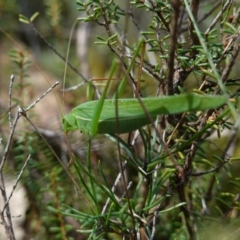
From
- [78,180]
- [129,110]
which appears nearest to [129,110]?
[129,110]

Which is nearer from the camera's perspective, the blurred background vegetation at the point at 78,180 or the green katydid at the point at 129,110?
the green katydid at the point at 129,110

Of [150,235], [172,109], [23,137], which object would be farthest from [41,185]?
[172,109]

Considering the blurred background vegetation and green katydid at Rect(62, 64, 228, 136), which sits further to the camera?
the blurred background vegetation

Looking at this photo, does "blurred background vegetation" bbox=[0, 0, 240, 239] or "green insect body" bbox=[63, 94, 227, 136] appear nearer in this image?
"green insect body" bbox=[63, 94, 227, 136]

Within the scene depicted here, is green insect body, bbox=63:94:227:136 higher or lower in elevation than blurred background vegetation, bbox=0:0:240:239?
higher

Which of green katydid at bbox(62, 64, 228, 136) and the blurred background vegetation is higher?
green katydid at bbox(62, 64, 228, 136)

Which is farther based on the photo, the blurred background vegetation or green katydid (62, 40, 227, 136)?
the blurred background vegetation

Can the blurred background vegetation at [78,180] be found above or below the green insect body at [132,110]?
below

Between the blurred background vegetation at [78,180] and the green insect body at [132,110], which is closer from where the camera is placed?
the green insect body at [132,110]

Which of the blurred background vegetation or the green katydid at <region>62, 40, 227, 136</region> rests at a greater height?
the green katydid at <region>62, 40, 227, 136</region>

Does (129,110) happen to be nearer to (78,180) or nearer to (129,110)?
(129,110)
